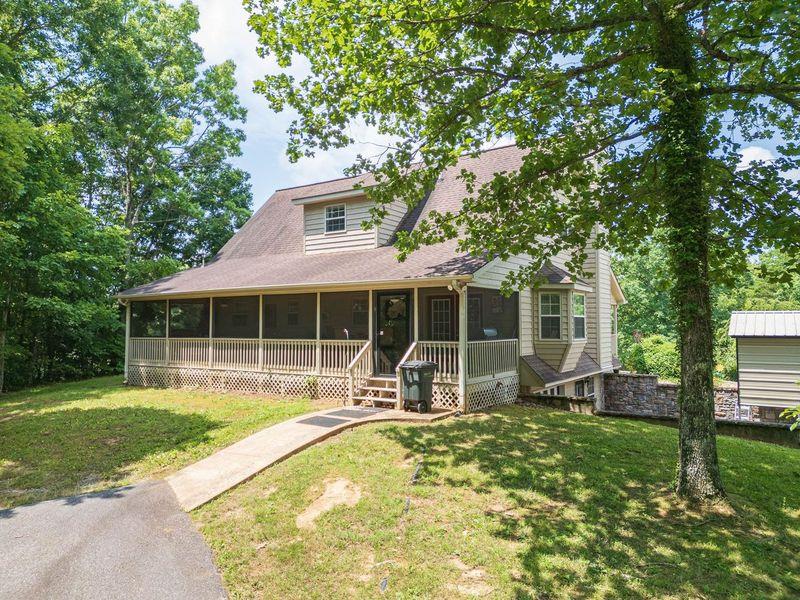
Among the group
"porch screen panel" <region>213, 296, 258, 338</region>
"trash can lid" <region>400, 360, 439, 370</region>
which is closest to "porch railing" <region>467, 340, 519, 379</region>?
"trash can lid" <region>400, 360, 439, 370</region>

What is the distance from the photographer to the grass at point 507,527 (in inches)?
159

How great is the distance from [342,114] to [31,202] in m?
14.2

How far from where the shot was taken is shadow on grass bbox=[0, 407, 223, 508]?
22.0 feet

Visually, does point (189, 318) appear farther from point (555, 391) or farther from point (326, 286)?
point (555, 391)

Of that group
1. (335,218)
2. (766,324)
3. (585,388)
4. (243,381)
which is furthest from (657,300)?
(243,381)

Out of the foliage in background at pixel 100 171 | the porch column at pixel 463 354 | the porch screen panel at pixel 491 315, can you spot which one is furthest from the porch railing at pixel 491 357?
the foliage in background at pixel 100 171

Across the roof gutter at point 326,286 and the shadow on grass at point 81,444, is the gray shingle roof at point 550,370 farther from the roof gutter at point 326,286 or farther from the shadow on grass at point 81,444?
the shadow on grass at point 81,444

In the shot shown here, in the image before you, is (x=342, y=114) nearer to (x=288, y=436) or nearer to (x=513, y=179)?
(x=513, y=179)

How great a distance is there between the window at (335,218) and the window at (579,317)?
7605mm

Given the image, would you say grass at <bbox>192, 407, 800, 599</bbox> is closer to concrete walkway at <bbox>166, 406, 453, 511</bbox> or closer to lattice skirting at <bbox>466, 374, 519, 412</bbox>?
concrete walkway at <bbox>166, 406, 453, 511</bbox>

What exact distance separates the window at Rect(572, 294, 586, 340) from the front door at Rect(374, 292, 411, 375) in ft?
17.3

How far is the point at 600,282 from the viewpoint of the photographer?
16.1 m

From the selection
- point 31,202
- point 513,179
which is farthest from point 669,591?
point 31,202

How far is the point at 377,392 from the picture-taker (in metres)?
11.3
